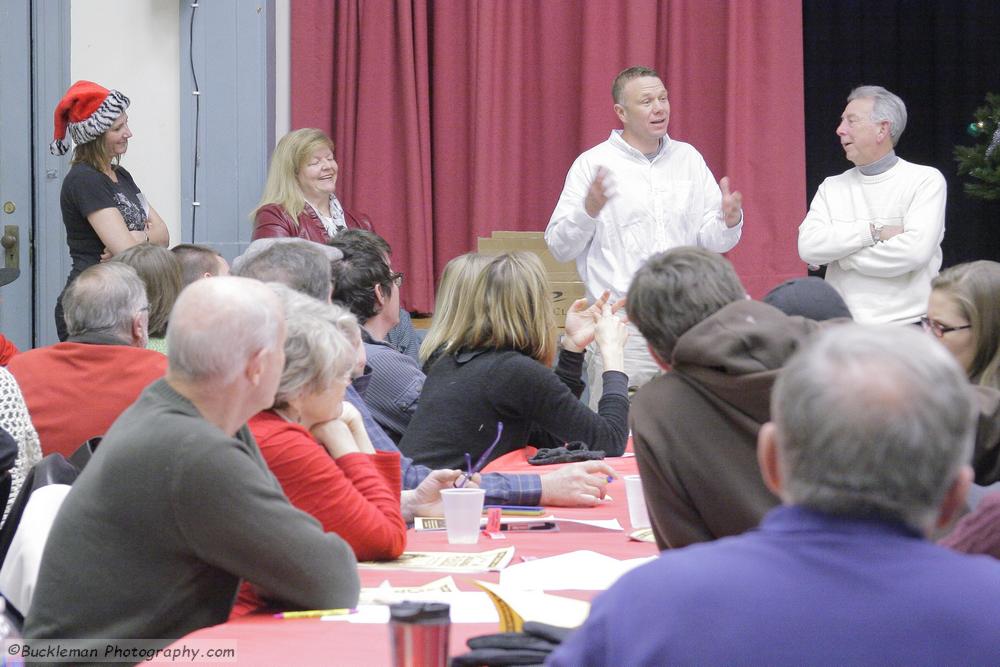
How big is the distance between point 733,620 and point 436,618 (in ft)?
1.46

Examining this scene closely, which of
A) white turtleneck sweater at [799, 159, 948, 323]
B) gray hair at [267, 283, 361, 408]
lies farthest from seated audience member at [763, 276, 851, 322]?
white turtleneck sweater at [799, 159, 948, 323]

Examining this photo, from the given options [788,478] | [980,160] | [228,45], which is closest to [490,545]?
[788,478]

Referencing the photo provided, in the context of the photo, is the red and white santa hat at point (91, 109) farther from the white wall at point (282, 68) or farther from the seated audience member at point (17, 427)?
the seated audience member at point (17, 427)

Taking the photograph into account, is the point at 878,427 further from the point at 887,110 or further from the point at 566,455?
the point at 887,110

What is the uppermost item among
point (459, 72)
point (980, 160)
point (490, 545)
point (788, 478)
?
point (459, 72)

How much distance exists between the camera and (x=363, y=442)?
240 centimetres

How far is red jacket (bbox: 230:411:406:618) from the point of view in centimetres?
204

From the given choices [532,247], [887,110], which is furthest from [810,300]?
[532,247]

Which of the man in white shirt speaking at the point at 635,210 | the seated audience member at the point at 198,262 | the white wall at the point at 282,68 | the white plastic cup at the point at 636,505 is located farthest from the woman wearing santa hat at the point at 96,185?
the white plastic cup at the point at 636,505

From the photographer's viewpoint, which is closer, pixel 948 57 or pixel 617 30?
pixel 617 30

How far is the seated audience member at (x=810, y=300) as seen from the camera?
2.22 meters

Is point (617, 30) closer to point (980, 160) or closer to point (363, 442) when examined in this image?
point (980, 160)

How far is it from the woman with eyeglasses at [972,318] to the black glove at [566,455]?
901 mm

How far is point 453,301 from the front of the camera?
335 cm
